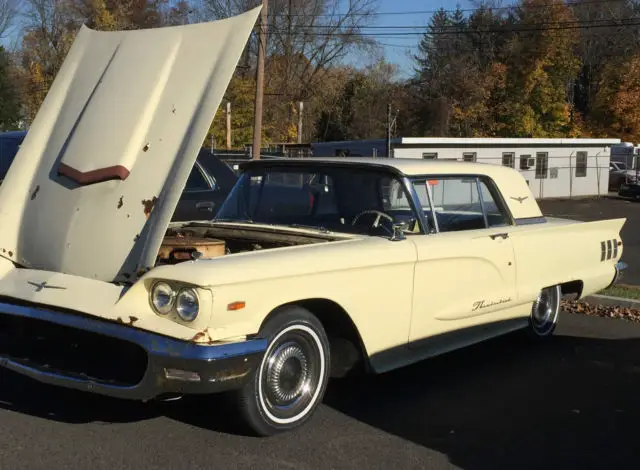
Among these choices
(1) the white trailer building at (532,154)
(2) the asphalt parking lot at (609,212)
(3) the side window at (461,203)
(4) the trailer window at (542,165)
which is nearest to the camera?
(3) the side window at (461,203)

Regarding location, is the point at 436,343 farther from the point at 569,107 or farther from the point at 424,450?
the point at 569,107

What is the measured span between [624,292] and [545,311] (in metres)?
2.77

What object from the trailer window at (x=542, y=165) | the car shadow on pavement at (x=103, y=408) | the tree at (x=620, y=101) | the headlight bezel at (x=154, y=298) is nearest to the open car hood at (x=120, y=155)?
the headlight bezel at (x=154, y=298)

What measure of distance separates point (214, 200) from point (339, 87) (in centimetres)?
4627

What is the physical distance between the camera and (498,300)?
5590 mm

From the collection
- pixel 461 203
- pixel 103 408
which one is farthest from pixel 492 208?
pixel 103 408

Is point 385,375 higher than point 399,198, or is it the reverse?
point 399,198

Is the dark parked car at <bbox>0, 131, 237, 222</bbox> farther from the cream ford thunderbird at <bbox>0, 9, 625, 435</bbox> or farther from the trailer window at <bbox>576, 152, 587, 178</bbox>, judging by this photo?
the trailer window at <bbox>576, 152, 587, 178</bbox>

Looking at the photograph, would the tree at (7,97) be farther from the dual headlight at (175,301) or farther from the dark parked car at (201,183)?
the dual headlight at (175,301)

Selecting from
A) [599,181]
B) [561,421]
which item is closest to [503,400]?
[561,421]

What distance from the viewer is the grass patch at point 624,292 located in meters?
8.67

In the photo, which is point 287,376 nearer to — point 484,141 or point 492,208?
point 492,208

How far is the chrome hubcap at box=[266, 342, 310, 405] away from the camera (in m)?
4.12

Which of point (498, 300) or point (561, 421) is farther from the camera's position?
point (498, 300)
